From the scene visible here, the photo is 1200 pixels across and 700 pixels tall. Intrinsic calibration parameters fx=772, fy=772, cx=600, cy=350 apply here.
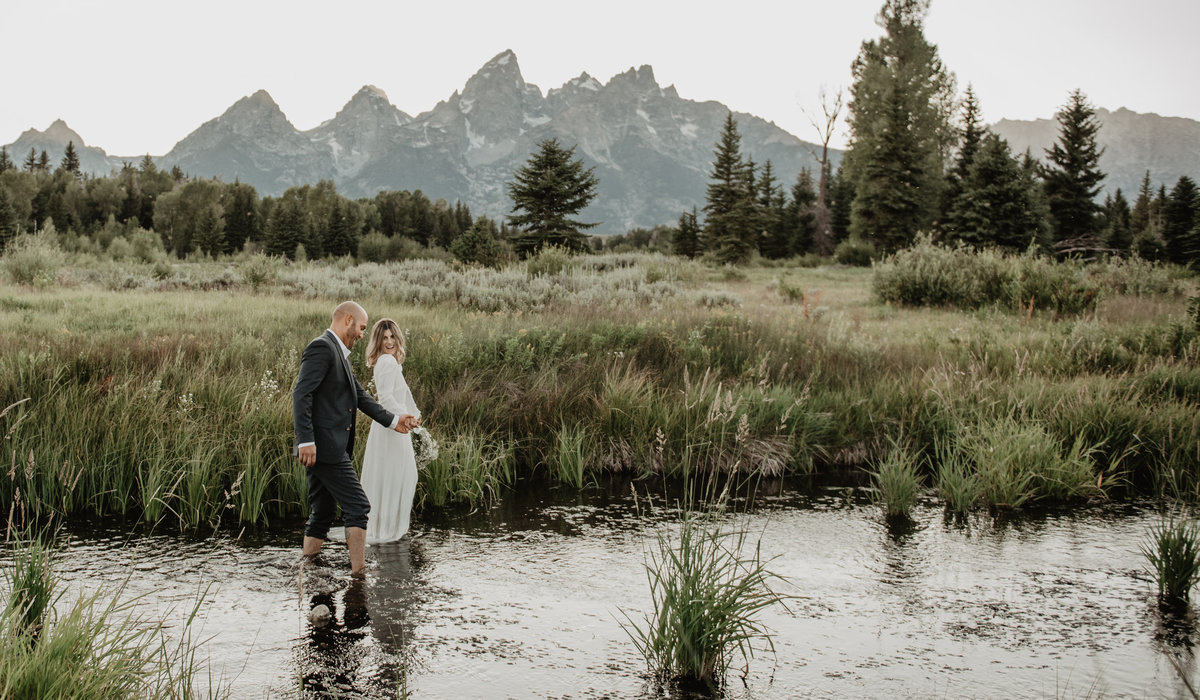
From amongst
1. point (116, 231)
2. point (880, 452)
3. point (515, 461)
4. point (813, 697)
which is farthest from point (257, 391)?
point (116, 231)

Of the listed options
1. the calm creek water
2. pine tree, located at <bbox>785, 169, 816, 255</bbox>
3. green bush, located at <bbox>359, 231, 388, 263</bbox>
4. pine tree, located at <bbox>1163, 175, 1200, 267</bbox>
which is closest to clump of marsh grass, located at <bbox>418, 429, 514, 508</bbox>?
the calm creek water

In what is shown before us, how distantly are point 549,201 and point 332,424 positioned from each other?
98.1 ft

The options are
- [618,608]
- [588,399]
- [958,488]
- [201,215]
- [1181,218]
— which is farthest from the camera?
[201,215]

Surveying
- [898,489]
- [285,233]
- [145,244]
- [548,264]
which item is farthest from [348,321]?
[285,233]

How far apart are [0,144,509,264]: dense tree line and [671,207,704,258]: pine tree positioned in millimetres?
13154

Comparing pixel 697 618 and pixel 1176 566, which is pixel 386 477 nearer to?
pixel 697 618

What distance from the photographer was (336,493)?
552cm

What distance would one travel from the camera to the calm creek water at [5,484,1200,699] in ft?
14.0

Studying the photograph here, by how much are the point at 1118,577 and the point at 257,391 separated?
814 cm

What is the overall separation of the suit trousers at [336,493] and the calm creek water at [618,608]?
39 cm

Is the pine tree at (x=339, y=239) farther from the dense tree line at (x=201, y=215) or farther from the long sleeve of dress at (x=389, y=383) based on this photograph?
the long sleeve of dress at (x=389, y=383)

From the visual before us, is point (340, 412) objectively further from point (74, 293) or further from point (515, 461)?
point (74, 293)

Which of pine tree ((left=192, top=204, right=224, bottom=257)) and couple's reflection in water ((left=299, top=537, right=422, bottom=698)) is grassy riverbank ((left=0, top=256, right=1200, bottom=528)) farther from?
pine tree ((left=192, top=204, right=224, bottom=257))

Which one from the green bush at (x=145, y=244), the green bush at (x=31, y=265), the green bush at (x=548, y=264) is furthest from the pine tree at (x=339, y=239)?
the green bush at (x=31, y=265)
